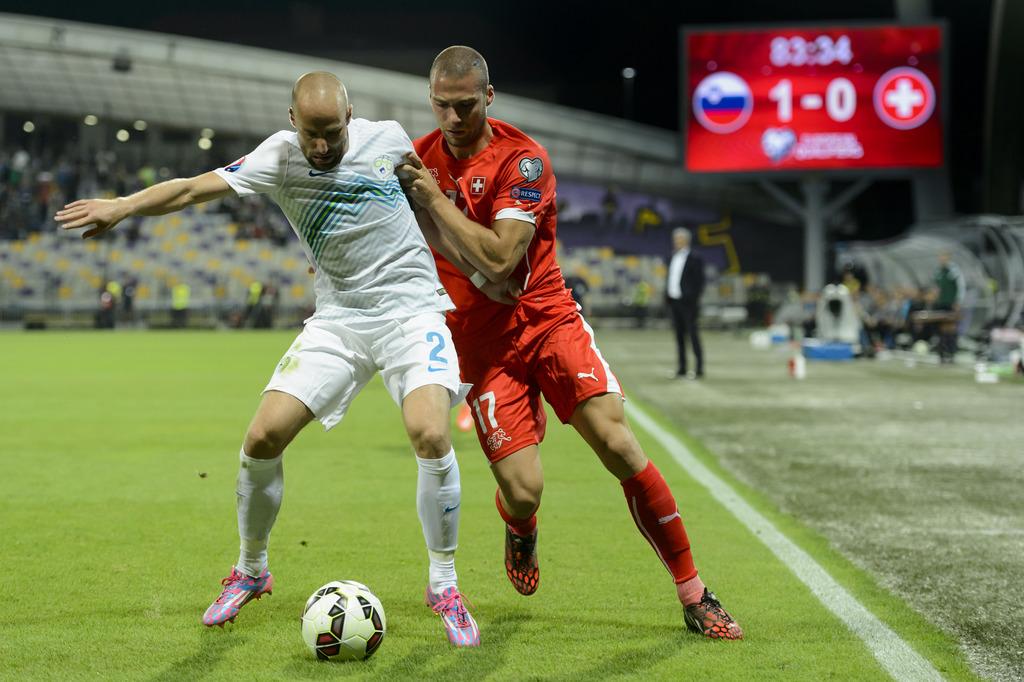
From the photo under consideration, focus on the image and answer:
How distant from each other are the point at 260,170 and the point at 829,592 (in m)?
2.86

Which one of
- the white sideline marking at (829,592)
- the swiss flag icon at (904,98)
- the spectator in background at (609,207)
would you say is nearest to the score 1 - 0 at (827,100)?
the swiss flag icon at (904,98)

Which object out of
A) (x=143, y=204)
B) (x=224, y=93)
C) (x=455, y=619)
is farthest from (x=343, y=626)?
(x=224, y=93)

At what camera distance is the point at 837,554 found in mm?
5883

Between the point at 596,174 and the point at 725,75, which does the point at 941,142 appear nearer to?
the point at 725,75

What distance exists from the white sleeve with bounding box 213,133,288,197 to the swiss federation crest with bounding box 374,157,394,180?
33 centimetres

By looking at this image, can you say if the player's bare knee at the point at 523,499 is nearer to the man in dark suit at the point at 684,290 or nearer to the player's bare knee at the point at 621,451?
the player's bare knee at the point at 621,451

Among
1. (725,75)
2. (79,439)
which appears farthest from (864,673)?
(725,75)

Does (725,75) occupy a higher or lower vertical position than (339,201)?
higher

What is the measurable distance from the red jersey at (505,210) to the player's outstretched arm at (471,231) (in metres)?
0.07

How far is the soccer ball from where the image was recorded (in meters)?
4.11

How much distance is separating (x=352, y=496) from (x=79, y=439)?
13.5 feet

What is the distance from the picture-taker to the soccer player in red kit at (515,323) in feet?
14.7

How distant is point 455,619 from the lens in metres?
4.34

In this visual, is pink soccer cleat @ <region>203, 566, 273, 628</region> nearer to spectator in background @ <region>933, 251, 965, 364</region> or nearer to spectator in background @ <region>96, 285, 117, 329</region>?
spectator in background @ <region>933, 251, 965, 364</region>
